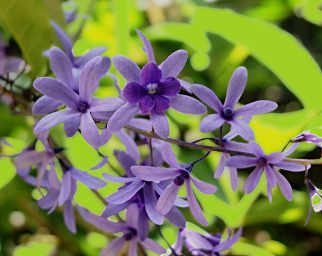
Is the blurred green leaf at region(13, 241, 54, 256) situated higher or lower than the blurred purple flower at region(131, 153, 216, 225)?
lower

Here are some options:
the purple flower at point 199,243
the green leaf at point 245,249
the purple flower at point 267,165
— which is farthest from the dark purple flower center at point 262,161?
the green leaf at point 245,249

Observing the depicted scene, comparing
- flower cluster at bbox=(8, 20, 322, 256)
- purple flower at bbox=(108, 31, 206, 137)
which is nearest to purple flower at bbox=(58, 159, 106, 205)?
flower cluster at bbox=(8, 20, 322, 256)

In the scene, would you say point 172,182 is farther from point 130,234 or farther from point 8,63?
point 8,63

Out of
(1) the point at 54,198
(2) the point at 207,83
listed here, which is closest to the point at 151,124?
(1) the point at 54,198

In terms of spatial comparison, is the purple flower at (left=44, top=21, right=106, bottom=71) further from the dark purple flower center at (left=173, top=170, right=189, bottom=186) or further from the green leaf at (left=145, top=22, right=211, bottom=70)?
the green leaf at (left=145, top=22, right=211, bottom=70)

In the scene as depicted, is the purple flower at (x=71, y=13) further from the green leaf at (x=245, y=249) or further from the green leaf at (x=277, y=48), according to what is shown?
the green leaf at (x=245, y=249)

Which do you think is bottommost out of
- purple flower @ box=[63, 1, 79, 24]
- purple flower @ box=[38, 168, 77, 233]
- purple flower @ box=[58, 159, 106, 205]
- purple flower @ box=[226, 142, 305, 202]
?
purple flower @ box=[38, 168, 77, 233]

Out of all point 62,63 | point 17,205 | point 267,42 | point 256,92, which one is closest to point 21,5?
point 62,63
